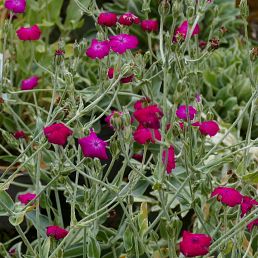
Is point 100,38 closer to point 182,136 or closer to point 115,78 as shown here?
point 115,78

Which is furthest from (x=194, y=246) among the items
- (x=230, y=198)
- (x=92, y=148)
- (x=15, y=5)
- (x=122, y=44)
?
(x=15, y=5)

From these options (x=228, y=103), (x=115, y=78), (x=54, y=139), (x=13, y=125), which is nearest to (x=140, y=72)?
(x=115, y=78)

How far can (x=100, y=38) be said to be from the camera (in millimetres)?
1412

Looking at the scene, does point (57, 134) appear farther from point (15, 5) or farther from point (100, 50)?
point (15, 5)

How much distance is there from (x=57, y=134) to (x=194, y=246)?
0.27 m

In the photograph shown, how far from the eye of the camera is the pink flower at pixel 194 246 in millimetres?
1065

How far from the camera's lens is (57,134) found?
1.10 m

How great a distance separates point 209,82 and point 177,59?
3.71 ft

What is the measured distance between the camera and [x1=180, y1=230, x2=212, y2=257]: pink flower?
1065 millimetres

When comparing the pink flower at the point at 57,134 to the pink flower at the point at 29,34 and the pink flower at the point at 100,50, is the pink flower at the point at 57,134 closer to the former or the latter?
the pink flower at the point at 100,50

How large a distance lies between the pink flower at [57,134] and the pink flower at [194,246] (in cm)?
25

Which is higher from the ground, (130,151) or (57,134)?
(57,134)

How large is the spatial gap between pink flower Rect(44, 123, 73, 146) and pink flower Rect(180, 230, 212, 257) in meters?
0.25

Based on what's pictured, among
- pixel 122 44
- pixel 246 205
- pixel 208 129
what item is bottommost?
pixel 246 205
